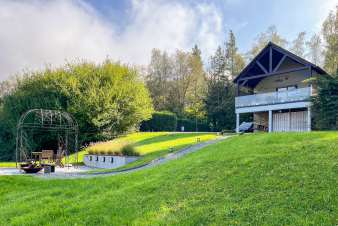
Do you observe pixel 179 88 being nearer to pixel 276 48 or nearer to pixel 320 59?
pixel 320 59

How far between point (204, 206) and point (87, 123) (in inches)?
892

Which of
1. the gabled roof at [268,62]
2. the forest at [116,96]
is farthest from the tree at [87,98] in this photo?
the gabled roof at [268,62]

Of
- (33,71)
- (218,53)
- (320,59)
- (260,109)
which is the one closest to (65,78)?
(33,71)

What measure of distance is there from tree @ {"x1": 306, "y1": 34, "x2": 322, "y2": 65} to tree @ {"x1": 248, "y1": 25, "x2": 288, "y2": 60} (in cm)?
287

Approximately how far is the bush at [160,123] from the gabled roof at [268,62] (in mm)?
10900

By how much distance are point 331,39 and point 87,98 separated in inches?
933

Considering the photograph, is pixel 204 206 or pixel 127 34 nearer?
pixel 204 206

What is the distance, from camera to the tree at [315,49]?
37.1m

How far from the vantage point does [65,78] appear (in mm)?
27984

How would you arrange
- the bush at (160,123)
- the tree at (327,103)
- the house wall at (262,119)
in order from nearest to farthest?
1. the tree at (327,103)
2. the house wall at (262,119)
3. the bush at (160,123)

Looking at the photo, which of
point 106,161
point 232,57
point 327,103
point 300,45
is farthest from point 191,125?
point 327,103

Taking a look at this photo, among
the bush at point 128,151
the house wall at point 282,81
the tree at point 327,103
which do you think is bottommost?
the bush at point 128,151

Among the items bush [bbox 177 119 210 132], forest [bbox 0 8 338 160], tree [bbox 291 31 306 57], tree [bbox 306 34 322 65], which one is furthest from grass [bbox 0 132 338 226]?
tree [bbox 291 31 306 57]

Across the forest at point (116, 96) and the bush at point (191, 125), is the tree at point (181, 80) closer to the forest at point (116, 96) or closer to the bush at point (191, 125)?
the forest at point (116, 96)
